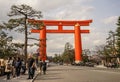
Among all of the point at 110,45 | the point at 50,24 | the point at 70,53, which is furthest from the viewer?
the point at 70,53

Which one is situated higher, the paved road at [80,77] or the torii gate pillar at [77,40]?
the torii gate pillar at [77,40]

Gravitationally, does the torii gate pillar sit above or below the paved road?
above

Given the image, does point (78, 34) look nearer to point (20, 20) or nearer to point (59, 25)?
point (59, 25)

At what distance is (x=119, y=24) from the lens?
65250mm

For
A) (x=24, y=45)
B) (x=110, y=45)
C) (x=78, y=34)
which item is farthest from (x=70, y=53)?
(x=24, y=45)

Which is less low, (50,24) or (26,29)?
(50,24)

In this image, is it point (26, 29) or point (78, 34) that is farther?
point (78, 34)

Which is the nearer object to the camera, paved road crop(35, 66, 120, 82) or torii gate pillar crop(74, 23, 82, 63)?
paved road crop(35, 66, 120, 82)

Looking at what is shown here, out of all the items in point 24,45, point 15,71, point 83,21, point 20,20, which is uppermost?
point 83,21

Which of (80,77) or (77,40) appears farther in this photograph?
(77,40)

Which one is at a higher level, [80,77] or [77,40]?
[77,40]

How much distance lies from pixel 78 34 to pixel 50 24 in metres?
7.41

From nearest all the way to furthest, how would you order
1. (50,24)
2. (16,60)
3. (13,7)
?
(16,60) → (13,7) → (50,24)

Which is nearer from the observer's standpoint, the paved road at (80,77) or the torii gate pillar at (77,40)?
the paved road at (80,77)
